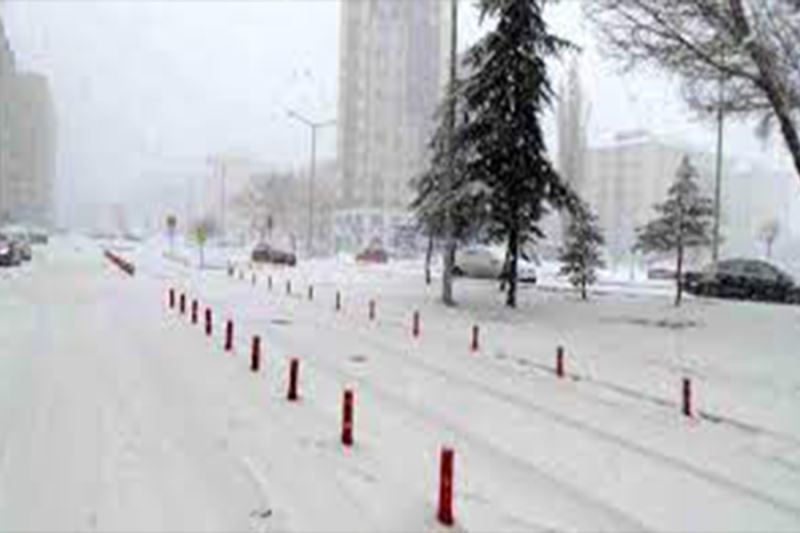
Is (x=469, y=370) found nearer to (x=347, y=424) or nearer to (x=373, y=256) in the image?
(x=347, y=424)

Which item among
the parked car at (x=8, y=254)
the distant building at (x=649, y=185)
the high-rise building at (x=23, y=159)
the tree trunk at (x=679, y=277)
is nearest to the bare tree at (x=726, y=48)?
the tree trunk at (x=679, y=277)

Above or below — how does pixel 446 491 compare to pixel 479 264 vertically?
below

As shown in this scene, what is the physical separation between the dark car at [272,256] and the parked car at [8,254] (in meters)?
18.4

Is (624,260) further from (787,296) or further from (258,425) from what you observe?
(258,425)

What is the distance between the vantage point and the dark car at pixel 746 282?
48.0 meters

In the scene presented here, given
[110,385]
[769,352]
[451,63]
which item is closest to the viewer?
[110,385]

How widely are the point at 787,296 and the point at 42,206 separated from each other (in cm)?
16874

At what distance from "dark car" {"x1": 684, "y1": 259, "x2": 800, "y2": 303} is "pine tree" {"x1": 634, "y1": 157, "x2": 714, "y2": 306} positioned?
1.40m

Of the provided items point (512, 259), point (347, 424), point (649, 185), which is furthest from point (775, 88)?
point (649, 185)

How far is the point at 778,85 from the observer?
83.4ft

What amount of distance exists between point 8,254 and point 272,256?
22.0 metres

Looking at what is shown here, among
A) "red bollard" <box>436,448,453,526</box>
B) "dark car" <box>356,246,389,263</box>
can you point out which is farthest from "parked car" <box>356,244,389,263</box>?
"red bollard" <box>436,448,453,526</box>

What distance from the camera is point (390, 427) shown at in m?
14.1

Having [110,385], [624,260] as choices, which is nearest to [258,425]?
[110,385]
